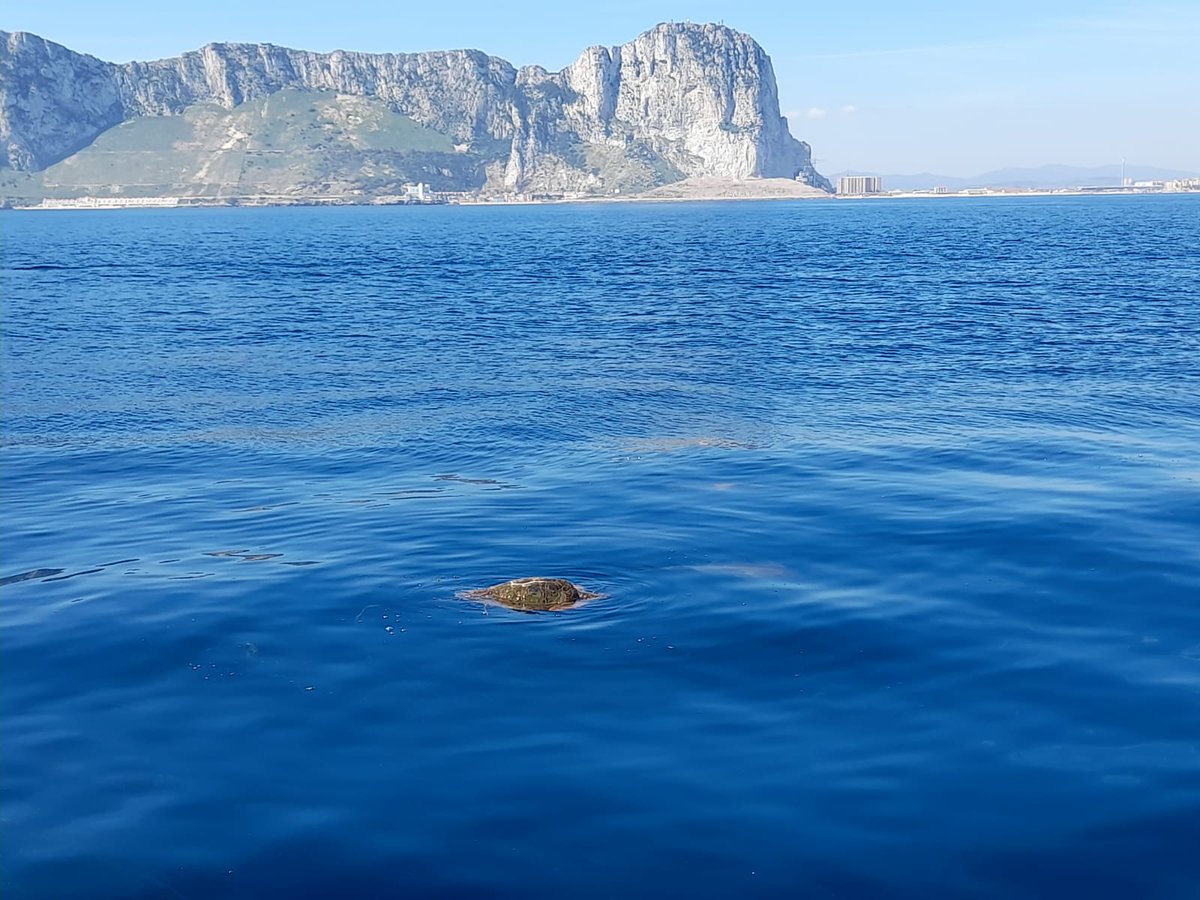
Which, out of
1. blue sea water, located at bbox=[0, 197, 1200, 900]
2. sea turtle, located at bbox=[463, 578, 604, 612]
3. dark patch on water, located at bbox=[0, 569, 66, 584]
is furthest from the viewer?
dark patch on water, located at bbox=[0, 569, 66, 584]

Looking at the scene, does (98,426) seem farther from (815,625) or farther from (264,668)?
(815,625)

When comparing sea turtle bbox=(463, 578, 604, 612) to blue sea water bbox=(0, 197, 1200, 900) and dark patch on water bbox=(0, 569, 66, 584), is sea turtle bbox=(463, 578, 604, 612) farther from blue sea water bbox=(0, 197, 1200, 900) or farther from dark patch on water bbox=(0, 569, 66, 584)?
dark patch on water bbox=(0, 569, 66, 584)

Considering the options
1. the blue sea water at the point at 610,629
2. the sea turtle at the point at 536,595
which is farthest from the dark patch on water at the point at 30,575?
the sea turtle at the point at 536,595

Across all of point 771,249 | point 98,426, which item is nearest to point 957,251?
point 771,249

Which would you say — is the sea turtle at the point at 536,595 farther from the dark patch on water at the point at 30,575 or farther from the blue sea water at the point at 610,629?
the dark patch on water at the point at 30,575

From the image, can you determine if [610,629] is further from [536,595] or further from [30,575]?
[30,575]

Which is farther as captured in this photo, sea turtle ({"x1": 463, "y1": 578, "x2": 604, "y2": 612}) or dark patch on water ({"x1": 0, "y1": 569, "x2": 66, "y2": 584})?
dark patch on water ({"x1": 0, "y1": 569, "x2": 66, "y2": 584})

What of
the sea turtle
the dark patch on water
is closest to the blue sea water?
the dark patch on water
